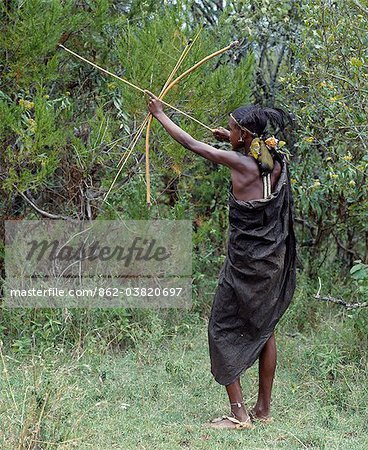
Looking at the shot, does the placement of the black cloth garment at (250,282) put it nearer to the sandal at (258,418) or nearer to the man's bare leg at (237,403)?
the man's bare leg at (237,403)

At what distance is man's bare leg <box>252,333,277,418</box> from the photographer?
418cm

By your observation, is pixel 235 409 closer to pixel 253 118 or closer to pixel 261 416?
pixel 261 416

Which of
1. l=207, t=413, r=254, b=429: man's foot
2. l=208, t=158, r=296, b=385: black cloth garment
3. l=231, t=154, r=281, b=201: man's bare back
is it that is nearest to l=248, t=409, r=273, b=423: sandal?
l=207, t=413, r=254, b=429: man's foot

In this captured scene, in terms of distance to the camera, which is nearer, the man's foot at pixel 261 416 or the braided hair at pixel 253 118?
the braided hair at pixel 253 118

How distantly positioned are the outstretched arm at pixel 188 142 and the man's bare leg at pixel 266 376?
1.05 m

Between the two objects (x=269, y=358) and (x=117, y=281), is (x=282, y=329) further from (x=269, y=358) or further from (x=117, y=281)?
(x=269, y=358)

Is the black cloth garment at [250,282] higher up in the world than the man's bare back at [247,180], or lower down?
lower down

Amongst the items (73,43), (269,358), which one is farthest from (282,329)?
(73,43)

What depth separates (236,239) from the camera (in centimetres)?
404

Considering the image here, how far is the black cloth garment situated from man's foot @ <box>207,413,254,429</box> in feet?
0.63

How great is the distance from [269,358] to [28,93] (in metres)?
2.45

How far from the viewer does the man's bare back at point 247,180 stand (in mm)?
3971

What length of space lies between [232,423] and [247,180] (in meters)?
1.30

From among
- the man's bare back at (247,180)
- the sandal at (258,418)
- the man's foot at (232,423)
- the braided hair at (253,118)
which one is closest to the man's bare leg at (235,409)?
the man's foot at (232,423)
